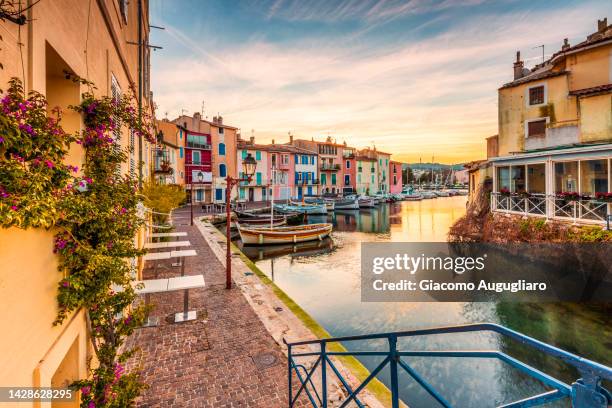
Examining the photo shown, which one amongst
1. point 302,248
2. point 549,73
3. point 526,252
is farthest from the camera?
point 302,248

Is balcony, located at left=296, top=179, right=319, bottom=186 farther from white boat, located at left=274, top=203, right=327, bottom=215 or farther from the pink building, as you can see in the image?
the pink building

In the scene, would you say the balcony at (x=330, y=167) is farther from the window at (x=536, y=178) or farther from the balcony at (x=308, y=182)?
the window at (x=536, y=178)

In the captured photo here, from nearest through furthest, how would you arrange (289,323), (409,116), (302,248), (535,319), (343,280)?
(289,323) → (535,319) → (343,280) → (302,248) → (409,116)

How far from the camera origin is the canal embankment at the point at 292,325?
555 cm

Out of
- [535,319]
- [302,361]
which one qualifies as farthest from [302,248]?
[302,361]

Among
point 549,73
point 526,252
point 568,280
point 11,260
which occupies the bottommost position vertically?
point 568,280

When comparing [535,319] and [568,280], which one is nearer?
[535,319]

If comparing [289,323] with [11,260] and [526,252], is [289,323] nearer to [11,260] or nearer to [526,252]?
[11,260]

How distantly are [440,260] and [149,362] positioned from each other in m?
17.5

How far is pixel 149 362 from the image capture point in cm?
626

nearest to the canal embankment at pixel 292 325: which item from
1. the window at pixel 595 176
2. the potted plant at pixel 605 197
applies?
the potted plant at pixel 605 197

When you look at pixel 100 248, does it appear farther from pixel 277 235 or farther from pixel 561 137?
pixel 561 137

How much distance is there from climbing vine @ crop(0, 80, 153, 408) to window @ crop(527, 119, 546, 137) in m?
22.9

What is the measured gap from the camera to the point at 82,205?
2869 millimetres
